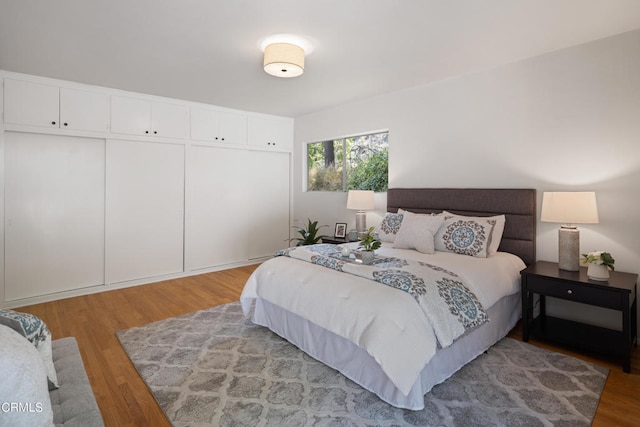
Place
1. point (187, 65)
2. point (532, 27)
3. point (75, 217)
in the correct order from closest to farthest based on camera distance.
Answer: point (532, 27) < point (187, 65) < point (75, 217)

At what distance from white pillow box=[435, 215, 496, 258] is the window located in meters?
1.45

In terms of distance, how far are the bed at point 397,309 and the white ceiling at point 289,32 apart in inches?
51.6

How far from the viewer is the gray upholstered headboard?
10.1ft

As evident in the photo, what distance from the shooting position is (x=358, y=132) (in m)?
4.65

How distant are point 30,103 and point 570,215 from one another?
509cm

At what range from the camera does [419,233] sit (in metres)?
3.14

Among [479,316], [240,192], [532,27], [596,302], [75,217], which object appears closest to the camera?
[479,316]

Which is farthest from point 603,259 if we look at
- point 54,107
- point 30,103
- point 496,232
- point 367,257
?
point 30,103

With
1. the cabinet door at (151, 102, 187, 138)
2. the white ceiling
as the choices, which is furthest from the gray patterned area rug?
the cabinet door at (151, 102, 187, 138)

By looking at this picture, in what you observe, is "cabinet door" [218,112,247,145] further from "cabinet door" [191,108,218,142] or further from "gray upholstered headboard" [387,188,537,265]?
"gray upholstered headboard" [387,188,537,265]

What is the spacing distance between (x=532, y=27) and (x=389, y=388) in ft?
8.84

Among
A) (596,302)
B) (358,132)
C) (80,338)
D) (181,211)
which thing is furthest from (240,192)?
(596,302)

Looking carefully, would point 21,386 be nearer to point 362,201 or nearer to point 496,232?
point 496,232

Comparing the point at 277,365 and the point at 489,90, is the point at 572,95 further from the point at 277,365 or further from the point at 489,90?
the point at 277,365
